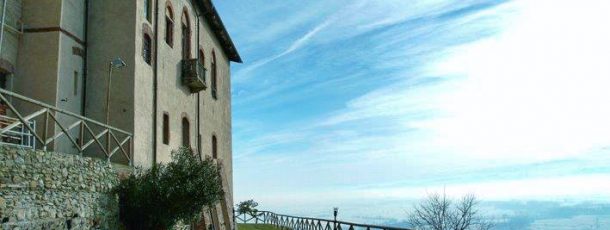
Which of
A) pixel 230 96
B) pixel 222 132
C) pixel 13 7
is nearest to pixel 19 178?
pixel 13 7

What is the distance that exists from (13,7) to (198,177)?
267 inches

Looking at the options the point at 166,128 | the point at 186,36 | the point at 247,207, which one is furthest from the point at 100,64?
the point at 247,207

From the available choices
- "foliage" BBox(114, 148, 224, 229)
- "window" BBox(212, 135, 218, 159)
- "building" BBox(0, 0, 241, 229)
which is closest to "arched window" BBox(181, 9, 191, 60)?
"building" BBox(0, 0, 241, 229)

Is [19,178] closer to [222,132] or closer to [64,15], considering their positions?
[64,15]

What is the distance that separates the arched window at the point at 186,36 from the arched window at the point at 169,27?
152 cm

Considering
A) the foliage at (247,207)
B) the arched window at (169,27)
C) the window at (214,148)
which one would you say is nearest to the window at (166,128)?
the arched window at (169,27)

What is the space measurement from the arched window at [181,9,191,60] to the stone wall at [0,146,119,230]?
351 inches

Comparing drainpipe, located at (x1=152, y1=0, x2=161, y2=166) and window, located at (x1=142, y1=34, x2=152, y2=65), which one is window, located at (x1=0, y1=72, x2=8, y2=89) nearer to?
window, located at (x1=142, y1=34, x2=152, y2=65)

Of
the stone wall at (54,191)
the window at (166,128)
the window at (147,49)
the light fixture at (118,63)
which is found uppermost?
the window at (147,49)

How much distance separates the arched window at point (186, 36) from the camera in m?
20.1

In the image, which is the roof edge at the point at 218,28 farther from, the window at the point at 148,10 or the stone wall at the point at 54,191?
the stone wall at the point at 54,191

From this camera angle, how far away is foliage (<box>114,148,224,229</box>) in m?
12.1

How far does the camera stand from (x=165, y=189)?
12133mm

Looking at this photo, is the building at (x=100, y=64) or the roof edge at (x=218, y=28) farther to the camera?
the roof edge at (x=218, y=28)
